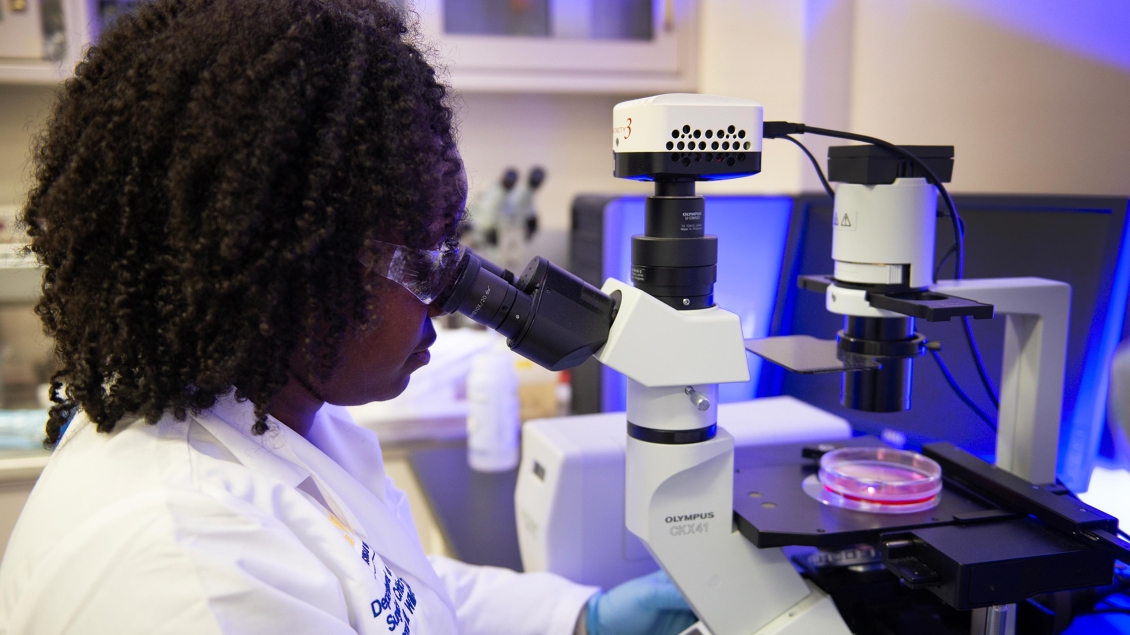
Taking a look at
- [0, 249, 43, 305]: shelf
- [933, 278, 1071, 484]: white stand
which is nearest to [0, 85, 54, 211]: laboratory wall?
[0, 249, 43, 305]: shelf

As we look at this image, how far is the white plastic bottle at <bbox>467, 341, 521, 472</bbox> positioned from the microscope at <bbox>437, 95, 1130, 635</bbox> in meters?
0.72

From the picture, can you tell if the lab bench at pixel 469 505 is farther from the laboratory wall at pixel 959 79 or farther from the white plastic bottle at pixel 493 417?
the laboratory wall at pixel 959 79

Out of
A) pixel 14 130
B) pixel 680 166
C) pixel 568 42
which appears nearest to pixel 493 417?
pixel 680 166

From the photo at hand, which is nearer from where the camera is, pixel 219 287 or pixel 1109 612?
pixel 219 287

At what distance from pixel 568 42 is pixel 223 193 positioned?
1658 millimetres

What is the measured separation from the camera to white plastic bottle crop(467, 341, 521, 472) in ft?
4.94

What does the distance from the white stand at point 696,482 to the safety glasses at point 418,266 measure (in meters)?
0.15

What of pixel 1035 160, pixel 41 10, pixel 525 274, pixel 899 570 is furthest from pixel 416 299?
pixel 41 10

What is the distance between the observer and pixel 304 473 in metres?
0.74

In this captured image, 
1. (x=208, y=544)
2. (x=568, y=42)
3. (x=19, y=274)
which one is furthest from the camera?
(x=568, y=42)

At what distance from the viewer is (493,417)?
1.50m

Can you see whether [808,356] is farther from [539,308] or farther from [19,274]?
[19,274]

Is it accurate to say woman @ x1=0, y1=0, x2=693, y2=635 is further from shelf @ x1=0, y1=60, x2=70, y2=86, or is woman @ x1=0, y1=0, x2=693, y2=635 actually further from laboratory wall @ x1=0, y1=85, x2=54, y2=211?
laboratory wall @ x1=0, y1=85, x2=54, y2=211

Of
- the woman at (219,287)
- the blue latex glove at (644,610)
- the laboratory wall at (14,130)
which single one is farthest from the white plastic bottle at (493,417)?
the laboratory wall at (14,130)
